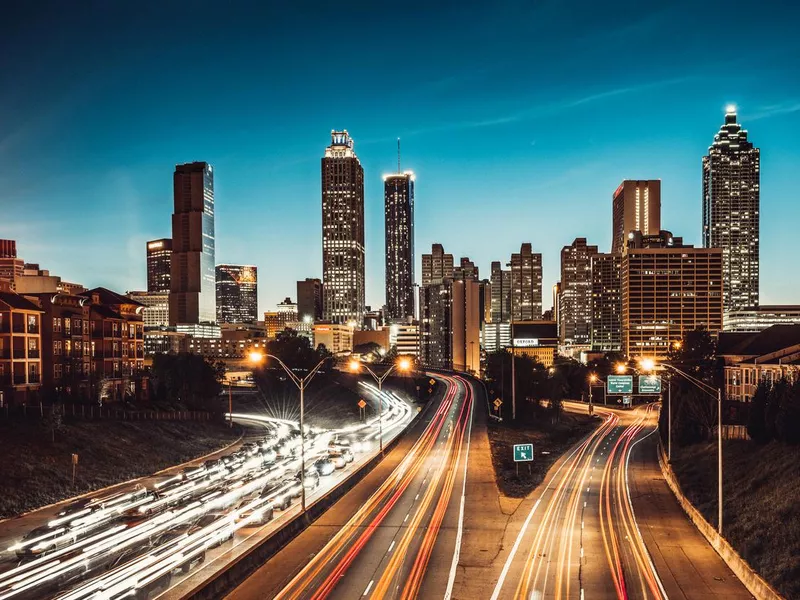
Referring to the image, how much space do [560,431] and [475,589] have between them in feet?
246

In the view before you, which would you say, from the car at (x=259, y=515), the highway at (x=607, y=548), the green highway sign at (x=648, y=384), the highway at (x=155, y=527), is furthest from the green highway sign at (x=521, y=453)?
the car at (x=259, y=515)

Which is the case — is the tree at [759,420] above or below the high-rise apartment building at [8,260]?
below

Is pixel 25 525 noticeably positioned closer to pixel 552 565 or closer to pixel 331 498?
pixel 331 498

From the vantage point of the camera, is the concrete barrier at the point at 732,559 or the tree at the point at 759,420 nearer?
the concrete barrier at the point at 732,559

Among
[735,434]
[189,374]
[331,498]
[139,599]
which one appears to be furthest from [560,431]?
[139,599]

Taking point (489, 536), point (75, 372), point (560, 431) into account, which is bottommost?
point (560, 431)

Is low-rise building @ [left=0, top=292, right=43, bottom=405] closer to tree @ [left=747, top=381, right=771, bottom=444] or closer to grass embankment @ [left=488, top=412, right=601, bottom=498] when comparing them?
grass embankment @ [left=488, top=412, right=601, bottom=498]

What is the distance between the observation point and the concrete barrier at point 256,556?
2548cm

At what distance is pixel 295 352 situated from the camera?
488 feet

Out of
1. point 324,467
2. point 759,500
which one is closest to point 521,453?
point 324,467

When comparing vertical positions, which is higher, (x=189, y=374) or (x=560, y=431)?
(x=189, y=374)

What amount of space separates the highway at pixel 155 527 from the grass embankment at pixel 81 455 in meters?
2.22

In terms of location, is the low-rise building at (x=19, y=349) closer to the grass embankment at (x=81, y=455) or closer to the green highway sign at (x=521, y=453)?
Result: the grass embankment at (x=81, y=455)

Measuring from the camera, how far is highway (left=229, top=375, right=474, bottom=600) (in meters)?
27.4
